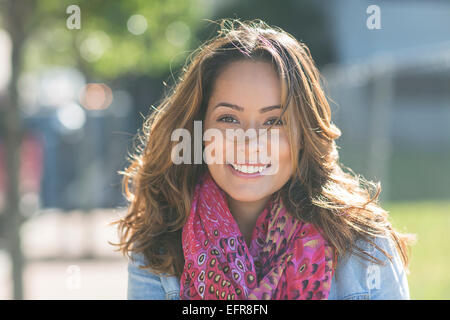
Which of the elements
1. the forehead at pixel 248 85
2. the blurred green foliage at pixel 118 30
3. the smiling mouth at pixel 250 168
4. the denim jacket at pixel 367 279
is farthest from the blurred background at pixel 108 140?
the denim jacket at pixel 367 279

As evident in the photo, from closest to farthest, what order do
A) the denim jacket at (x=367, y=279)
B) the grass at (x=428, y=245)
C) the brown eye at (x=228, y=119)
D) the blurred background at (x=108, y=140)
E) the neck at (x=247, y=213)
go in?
the denim jacket at (x=367, y=279), the brown eye at (x=228, y=119), the neck at (x=247, y=213), the blurred background at (x=108, y=140), the grass at (x=428, y=245)

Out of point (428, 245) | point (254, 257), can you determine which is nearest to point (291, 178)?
point (254, 257)

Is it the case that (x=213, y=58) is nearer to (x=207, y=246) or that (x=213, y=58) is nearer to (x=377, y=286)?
(x=207, y=246)

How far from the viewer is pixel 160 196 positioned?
2227 mm

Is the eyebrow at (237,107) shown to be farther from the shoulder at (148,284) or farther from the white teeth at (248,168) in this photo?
the shoulder at (148,284)

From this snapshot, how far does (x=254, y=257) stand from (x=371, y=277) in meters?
0.40

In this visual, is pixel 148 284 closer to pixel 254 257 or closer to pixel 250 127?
pixel 254 257

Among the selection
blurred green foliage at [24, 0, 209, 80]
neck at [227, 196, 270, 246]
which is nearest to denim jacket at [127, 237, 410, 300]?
neck at [227, 196, 270, 246]

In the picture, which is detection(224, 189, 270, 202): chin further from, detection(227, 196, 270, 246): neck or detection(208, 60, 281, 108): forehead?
detection(208, 60, 281, 108): forehead

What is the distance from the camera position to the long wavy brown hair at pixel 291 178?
1.91 meters

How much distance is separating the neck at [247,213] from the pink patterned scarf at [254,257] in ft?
0.25

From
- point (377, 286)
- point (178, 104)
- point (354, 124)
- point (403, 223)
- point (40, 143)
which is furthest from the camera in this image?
point (354, 124)
